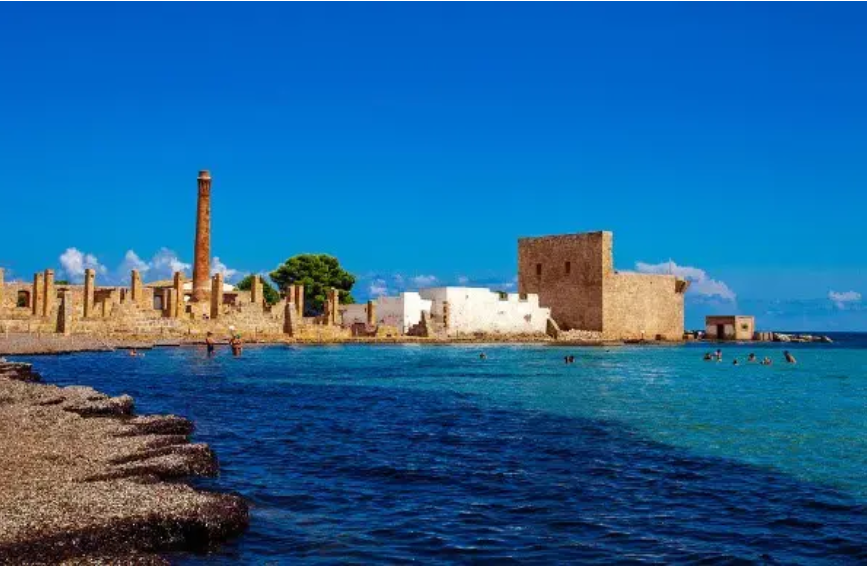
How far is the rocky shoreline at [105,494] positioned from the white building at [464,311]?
48914 mm

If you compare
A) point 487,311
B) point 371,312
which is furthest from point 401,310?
point 487,311

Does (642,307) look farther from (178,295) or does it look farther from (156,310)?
(156,310)

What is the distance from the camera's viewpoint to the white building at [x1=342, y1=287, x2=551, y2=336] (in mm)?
62406

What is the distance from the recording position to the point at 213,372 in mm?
30562

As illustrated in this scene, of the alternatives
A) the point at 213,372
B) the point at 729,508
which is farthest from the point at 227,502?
the point at 213,372

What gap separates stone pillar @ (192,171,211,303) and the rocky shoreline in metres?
46.0

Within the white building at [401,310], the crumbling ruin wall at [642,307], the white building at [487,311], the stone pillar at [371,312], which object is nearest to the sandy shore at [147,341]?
the white building at [487,311]

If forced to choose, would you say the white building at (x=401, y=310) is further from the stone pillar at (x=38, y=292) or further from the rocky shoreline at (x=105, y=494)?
the rocky shoreline at (x=105, y=494)

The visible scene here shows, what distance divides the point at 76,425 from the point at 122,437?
164cm

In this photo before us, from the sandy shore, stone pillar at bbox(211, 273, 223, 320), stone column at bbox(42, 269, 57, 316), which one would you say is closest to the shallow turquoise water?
the sandy shore

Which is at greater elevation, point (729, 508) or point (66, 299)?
point (66, 299)

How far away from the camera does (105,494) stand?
7.95m

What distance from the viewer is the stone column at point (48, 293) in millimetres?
49625

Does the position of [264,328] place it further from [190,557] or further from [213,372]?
[190,557]
